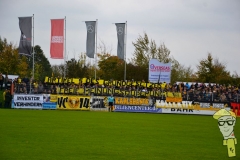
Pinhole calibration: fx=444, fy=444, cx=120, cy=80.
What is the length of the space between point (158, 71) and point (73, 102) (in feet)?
33.4

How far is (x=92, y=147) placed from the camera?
15.8m

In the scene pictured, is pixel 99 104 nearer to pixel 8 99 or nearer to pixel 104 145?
pixel 8 99

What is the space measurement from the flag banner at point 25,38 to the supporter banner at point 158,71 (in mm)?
12851

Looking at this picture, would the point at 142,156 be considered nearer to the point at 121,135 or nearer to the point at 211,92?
the point at 121,135

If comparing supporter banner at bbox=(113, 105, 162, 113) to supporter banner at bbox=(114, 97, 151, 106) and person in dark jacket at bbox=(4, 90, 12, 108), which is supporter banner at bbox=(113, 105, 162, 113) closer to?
supporter banner at bbox=(114, 97, 151, 106)

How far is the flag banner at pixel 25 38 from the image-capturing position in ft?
146

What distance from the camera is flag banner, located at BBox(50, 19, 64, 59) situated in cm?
4453

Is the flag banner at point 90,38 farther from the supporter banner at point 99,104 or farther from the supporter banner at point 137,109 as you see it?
the supporter banner at point 137,109

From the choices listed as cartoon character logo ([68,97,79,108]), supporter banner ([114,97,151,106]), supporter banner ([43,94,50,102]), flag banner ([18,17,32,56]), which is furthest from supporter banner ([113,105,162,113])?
flag banner ([18,17,32,56])

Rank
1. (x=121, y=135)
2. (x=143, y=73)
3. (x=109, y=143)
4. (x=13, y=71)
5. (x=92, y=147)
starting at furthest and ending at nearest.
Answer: (x=13, y=71) < (x=143, y=73) < (x=121, y=135) < (x=109, y=143) < (x=92, y=147)

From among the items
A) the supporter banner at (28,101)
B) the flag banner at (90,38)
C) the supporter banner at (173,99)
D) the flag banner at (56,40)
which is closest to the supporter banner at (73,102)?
the supporter banner at (28,101)

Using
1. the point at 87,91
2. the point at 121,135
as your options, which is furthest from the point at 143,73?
the point at 121,135

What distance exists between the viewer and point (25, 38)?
44.7m

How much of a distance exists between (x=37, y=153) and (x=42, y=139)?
3648 mm
